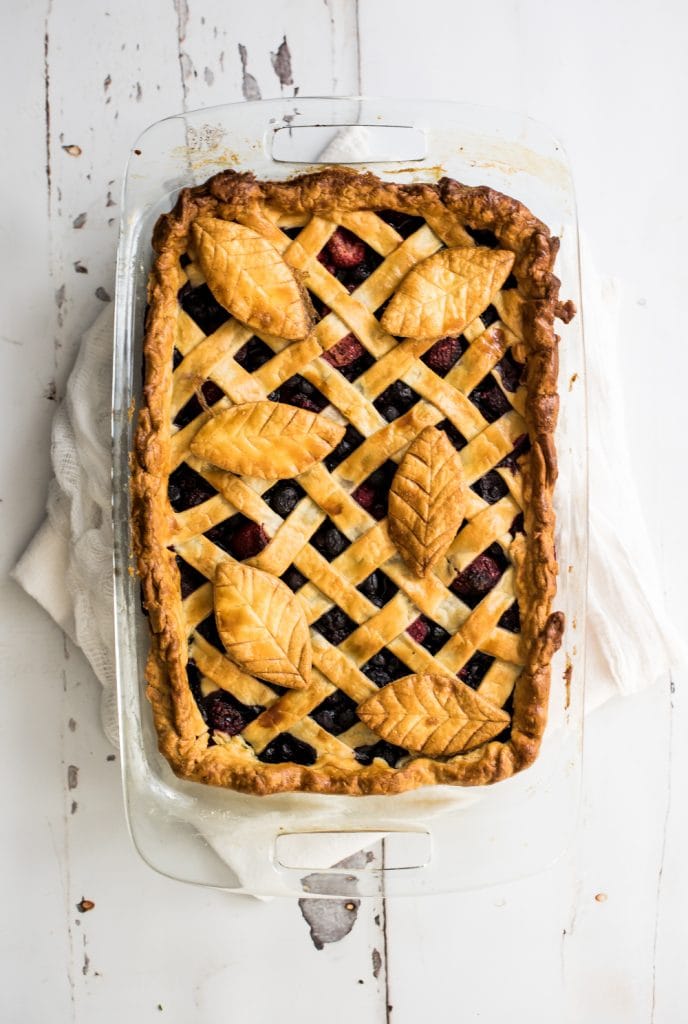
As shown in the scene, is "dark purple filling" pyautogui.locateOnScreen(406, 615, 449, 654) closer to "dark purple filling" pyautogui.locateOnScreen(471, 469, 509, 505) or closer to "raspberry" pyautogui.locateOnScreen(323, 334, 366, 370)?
"dark purple filling" pyautogui.locateOnScreen(471, 469, 509, 505)

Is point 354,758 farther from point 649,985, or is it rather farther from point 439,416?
point 649,985

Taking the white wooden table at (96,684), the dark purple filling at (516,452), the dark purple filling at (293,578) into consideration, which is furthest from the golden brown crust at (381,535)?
the white wooden table at (96,684)

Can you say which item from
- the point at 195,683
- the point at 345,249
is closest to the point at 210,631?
the point at 195,683

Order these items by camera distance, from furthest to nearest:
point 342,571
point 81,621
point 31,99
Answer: point 31,99 < point 81,621 < point 342,571

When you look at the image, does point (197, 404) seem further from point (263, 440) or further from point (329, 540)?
point (329, 540)

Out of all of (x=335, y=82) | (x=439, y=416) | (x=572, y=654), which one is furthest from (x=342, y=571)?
(x=335, y=82)

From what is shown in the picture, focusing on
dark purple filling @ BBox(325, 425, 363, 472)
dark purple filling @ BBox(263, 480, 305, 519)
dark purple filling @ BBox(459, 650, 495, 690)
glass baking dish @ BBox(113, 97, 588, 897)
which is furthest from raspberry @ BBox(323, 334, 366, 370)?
dark purple filling @ BBox(459, 650, 495, 690)

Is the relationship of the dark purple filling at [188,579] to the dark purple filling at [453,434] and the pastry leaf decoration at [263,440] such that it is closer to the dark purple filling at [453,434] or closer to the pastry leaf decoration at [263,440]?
the pastry leaf decoration at [263,440]

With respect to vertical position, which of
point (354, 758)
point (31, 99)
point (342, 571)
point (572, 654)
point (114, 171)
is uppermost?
point (31, 99)
